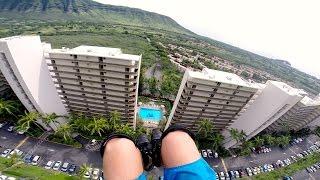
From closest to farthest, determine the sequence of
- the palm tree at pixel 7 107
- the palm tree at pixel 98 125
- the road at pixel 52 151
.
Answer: the road at pixel 52 151
the palm tree at pixel 7 107
the palm tree at pixel 98 125

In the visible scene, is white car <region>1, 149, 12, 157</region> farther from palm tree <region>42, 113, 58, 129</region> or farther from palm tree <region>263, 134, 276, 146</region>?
palm tree <region>263, 134, 276, 146</region>

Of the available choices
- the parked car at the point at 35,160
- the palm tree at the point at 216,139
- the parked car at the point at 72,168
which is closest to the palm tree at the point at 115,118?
the parked car at the point at 72,168

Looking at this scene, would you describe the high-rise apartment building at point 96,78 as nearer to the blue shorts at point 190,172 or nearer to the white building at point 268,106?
the white building at point 268,106

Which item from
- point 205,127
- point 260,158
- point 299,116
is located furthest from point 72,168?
point 299,116

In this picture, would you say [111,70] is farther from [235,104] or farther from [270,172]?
[270,172]

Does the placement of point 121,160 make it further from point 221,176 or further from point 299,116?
point 299,116
